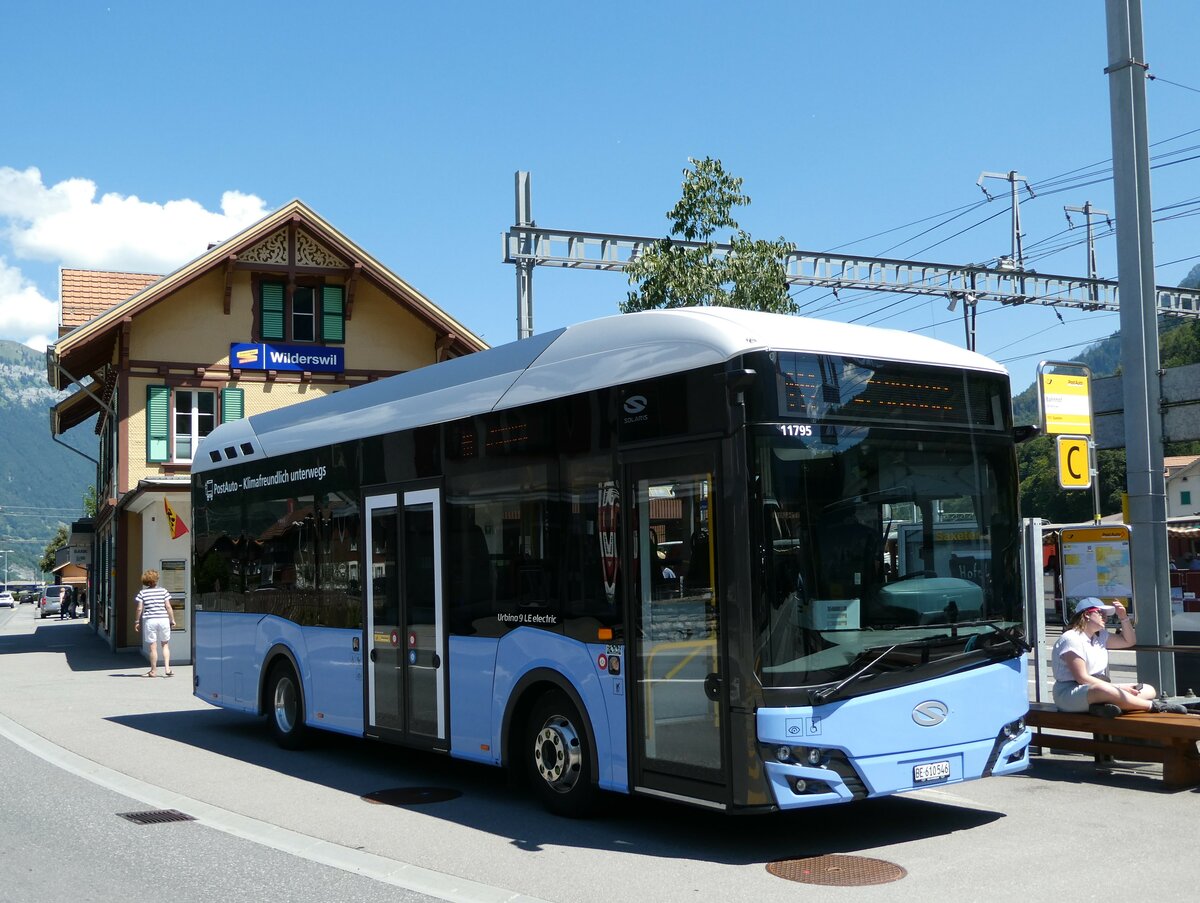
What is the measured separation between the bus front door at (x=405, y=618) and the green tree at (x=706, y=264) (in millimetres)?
7699

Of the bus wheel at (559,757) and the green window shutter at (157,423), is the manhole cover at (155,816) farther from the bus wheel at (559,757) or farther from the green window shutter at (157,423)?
the green window shutter at (157,423)

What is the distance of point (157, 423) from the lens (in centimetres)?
2955

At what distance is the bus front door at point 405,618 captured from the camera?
33.3ft

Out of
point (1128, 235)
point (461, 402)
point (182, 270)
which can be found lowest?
point (461, 402)

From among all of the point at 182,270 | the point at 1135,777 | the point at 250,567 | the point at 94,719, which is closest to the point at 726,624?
the point at 1135,777

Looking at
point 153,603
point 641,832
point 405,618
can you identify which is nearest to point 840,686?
point 641,832

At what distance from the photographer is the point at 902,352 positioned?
8062 millimetres

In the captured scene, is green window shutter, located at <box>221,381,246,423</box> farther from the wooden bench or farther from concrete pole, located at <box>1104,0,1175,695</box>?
the wooden bench

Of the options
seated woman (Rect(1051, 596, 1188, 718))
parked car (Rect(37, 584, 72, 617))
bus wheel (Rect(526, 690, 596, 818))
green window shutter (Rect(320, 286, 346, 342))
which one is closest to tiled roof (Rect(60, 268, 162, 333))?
green window shutter (Rect(320, 286, 346, 342))

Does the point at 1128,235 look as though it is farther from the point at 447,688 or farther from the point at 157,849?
the point at 157,849

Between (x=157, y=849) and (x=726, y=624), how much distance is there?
394 cm

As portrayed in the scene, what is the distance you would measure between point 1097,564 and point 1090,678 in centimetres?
195

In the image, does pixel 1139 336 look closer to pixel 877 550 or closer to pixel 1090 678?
pixel 1090 678

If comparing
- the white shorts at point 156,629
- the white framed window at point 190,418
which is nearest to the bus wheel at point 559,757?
the white shorts at point 156,629
